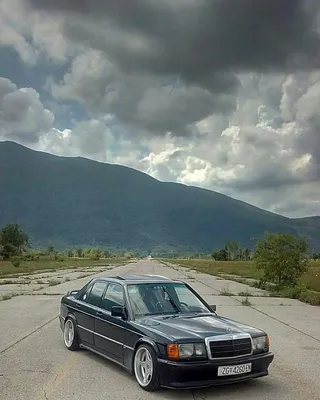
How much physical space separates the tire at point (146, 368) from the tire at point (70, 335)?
104 inches

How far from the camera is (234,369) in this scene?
22.5 feet

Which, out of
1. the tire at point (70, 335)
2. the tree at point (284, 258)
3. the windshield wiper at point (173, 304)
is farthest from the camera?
the tree at point (284, 258)

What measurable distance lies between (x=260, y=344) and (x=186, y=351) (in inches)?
48.1

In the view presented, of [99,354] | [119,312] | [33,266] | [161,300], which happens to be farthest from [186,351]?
[33,266]

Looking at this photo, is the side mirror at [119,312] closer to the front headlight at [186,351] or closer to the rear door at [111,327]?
the rear door at [111,327]

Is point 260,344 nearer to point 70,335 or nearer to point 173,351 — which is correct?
point 173,351

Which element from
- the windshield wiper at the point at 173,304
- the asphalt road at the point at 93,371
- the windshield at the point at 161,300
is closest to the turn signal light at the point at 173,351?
the asphalt road at the point at 93,371

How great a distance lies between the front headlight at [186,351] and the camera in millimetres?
6723

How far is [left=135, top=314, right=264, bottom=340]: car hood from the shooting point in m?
6.98

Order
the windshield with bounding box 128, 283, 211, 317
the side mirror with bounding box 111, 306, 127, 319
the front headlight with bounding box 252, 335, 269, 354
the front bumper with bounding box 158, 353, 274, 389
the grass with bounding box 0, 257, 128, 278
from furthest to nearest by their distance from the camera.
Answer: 1. the grass with bounding box 0, 257, 128, 278
2. the windshield with bounding box 128, 283, 211, 317
3. the side mirror with bounding box 111, 306, 127, 319
4. the front headlight with bounding box 252, 335, 269, 354
5. the front bumper with bounding box 158, 353, 274, 389

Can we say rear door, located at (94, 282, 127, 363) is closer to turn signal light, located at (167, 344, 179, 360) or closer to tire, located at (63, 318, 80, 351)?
tire, located at (63, 318, 80, 351)

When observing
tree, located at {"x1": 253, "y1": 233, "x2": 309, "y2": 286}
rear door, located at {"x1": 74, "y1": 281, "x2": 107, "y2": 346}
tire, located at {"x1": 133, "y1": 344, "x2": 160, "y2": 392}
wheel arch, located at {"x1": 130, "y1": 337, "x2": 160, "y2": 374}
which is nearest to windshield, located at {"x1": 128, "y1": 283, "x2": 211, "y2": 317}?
wheel arch, located at {"x1": 130, "y1": 337, "x2": 160, "y2": 374}

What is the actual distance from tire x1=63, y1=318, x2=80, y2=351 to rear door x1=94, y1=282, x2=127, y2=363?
1.07 metres

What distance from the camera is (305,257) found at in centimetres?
2877
